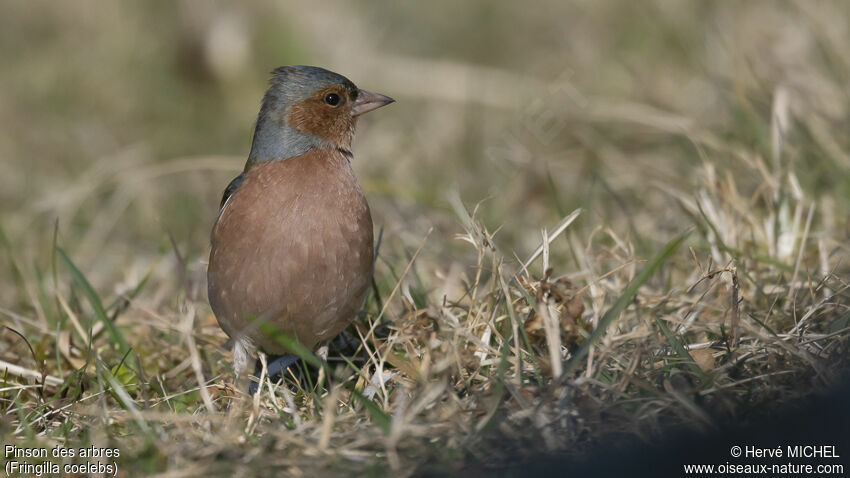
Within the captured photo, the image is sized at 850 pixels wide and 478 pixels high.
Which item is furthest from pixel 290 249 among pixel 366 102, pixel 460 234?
pixel 460 234

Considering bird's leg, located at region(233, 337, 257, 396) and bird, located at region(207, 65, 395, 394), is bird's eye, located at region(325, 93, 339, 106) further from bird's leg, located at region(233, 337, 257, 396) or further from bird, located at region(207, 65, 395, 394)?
bird's leg, located at region(233, 337, 257, 396)

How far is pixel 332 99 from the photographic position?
378 cm

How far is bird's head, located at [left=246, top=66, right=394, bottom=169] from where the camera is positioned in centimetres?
362

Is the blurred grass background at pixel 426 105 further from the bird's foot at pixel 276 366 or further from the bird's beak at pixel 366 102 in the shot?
the bird's foot at pixel 276 366

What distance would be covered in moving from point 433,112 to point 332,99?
12.2ft

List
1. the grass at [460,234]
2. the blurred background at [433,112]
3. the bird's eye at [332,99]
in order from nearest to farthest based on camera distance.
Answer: the grass at [460,234] < the bird's eye at [332,99] < the blurred background at [433,112]

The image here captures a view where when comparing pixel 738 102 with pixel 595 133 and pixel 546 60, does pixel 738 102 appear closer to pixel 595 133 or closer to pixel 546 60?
pixel 595 133

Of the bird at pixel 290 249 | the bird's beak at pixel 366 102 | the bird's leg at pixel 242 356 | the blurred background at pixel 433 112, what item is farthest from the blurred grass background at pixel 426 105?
the bird's leg at pixel 242 356

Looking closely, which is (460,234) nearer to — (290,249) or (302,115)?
(302,115)

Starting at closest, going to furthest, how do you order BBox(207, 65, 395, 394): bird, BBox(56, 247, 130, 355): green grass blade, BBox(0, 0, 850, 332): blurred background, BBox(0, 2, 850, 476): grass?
1. BBox(0, 2, 850, 476): grass
2. BBox(207, 65, 395, 394): bird
3. BBox(56, 247, 130, 355): green grass blade
4. BBox(0, 0, 850, 332): blurred background

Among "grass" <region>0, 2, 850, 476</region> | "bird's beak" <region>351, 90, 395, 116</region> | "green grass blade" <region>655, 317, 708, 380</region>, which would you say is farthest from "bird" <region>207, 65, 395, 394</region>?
"green grass blade" <region>655, 317, 708, 380</region>

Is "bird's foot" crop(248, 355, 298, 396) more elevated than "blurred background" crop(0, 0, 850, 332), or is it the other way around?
"blurred background" crop(0, 0, 850, 332)

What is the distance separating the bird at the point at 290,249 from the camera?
10.6ft

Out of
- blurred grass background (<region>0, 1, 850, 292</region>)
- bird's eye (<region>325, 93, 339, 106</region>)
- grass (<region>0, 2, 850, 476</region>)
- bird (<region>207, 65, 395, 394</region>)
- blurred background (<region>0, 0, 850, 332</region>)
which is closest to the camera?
grass (<region>0, 2, 850, 476</region>)
